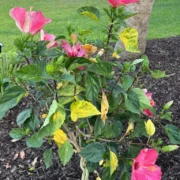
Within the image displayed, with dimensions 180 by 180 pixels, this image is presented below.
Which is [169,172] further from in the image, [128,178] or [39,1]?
[39,1]

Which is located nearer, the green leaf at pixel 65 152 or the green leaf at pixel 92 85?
the green leaf at pixel 92 85

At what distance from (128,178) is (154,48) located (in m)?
3.07

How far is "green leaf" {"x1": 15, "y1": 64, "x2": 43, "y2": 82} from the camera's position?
1.51 m

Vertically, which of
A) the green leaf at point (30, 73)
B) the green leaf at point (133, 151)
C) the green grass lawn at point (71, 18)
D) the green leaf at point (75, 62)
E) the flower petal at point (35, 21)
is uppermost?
the flower petal at point (35, 21)

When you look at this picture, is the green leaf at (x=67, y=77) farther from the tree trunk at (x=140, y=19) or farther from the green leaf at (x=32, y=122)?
the tree trunk at (x=140, y=19)

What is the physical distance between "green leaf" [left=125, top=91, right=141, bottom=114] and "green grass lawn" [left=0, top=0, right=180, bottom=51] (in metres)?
4.08

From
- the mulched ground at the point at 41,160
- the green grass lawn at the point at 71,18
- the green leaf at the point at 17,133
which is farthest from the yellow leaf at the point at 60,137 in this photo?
the green grass lawn at the point at 71,18

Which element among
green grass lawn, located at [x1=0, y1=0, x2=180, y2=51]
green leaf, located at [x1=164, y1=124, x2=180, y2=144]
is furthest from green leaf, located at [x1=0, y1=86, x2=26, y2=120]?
green grass lawn, located at [x1=0, y1=0, x2=180, y2=51]

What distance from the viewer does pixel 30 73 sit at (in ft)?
4.99

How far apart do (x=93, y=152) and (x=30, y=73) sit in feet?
1.79

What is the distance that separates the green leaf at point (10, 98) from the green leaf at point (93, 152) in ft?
1.36

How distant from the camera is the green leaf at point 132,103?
69.1 inches

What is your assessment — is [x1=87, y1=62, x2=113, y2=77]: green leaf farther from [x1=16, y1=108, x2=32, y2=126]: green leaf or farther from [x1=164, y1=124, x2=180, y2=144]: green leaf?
[x1=164, y1=124, x2=180, y2=144]: green leaf

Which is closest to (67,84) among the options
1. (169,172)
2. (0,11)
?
(169,172)
